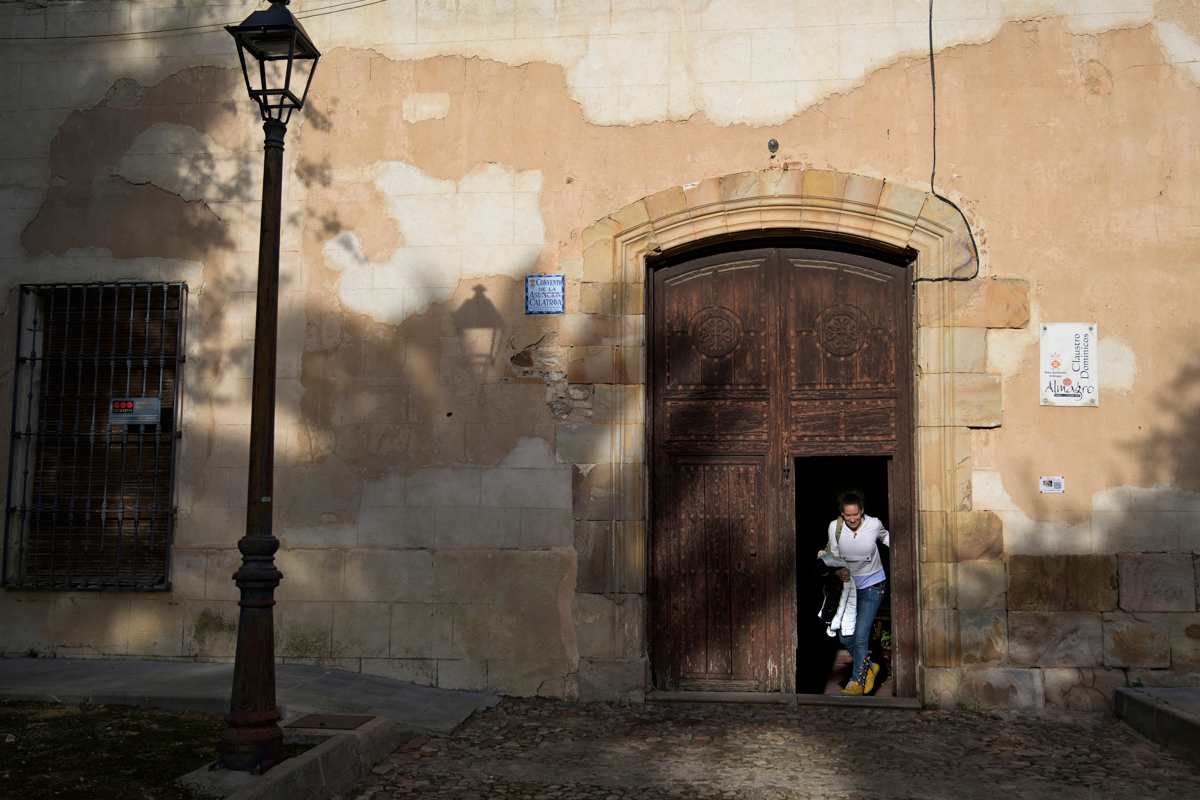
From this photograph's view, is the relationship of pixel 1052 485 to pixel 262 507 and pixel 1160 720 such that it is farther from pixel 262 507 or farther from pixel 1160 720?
pixel 262 507

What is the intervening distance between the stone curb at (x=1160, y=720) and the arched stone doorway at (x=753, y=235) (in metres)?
1.05

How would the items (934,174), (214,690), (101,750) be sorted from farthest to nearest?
1. (934,174)
2. (214,690)
3. (101,750)

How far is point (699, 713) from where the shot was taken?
6.69 meters

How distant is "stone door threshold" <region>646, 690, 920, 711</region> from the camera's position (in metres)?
6.82

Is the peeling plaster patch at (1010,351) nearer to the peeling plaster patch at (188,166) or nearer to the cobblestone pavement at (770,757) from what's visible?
the cobblestone pavement at (770,757)

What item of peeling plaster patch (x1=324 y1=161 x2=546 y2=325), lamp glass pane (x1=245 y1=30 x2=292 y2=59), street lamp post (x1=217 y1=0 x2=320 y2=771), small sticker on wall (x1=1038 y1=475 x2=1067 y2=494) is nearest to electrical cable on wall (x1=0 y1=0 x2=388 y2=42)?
peeling plaster patch (x1=324 y1=161 x2=546 y2=325)

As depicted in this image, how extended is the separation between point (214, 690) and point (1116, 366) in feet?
19.6

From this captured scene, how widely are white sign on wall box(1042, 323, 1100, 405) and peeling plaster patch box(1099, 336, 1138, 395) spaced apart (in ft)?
0.16

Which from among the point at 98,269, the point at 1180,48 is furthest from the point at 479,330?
the point at 1180,48

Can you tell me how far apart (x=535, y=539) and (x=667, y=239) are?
2.23m

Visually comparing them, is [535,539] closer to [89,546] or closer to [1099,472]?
[89,546]

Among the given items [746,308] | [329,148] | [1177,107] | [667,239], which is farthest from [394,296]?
[1177,107]

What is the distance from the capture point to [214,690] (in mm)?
6250

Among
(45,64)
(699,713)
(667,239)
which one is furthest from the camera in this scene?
(45,64)
